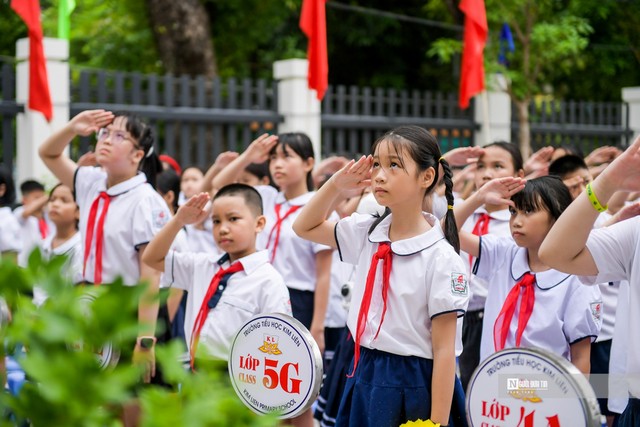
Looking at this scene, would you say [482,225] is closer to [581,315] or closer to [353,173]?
[581,315]

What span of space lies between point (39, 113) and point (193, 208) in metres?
5.07

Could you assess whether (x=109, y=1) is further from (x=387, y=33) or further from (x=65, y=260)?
(x=65, y=260)

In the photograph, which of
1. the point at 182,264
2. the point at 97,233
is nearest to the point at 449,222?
the point at 182,264

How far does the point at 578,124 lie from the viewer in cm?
1295

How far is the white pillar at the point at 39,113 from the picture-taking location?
852 centimetres

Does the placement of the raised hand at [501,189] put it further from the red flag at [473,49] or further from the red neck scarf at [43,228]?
the red flag at [473,49]

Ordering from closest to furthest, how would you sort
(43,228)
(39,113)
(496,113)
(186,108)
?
(43,228)
(39,113)
(186,108)
(496,113)

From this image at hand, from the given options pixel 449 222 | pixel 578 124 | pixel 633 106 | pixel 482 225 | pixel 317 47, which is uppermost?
pixel 317 47

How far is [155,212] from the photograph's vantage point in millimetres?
4645

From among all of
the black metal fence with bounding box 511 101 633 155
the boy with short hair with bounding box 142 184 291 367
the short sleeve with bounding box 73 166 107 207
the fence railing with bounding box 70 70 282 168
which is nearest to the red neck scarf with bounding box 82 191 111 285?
the short sleeve with bounding box 73 166 107 207

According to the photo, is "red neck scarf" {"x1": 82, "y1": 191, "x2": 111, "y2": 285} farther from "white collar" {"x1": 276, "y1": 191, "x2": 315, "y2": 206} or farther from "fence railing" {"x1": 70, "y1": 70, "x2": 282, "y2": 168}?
"fence railing" {"x1": 70, "y1": 70, "x2": 282, "y2": 168}

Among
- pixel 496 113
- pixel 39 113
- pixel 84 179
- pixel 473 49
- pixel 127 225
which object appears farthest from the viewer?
pixel 496 113

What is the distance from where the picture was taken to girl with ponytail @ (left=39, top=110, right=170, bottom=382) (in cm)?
460

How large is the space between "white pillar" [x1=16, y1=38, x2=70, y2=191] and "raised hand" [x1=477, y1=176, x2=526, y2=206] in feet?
18.7
